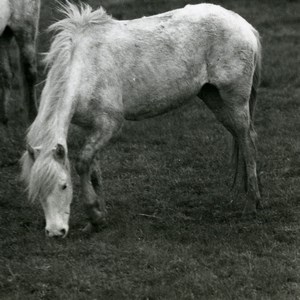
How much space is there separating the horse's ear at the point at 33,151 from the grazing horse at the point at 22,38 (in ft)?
11.6

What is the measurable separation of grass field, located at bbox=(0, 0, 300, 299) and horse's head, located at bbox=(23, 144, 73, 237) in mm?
353

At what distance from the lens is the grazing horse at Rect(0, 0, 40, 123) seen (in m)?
9.41

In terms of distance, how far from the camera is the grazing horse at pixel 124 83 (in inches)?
243

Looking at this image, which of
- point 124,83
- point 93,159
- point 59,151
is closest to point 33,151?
point 59,151

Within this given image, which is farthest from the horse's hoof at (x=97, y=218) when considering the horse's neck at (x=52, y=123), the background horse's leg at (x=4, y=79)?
the background horse's leg at (x=4, y=79)

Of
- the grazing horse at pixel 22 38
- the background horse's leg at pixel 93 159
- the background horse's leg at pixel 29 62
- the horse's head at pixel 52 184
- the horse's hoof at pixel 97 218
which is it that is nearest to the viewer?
the horse's head at pixel 52 184

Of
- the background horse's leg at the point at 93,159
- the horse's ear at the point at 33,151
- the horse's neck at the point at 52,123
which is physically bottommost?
the background horse's leg at the point at 93,159

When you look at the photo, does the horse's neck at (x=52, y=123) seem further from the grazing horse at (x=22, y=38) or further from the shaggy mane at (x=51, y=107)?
A: the grazing horse at (x=22, y=38)

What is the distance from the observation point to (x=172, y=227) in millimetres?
7023

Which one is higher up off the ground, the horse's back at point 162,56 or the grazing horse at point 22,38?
the horse's back at point 162,56

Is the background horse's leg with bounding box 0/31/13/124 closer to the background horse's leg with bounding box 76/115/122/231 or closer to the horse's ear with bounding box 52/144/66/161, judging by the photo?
the background horse's leg with bounding box 76/115/122/231

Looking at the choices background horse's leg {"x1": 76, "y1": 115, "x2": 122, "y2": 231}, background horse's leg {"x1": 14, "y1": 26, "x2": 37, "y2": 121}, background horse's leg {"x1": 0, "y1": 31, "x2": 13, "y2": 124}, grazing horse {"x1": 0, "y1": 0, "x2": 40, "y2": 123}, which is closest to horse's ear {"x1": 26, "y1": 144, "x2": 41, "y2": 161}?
background horse's leg {"x1": 76, "y1": 115, "x2": 122, "y2": 231}

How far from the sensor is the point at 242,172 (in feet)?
25.2

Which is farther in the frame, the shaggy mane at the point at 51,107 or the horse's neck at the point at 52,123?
the horse's neck at the point at 52,123
